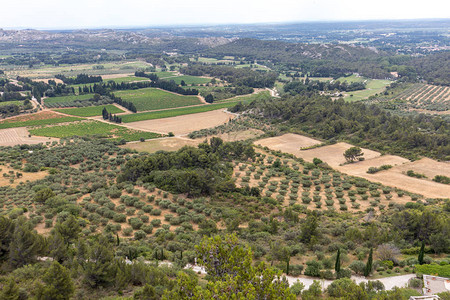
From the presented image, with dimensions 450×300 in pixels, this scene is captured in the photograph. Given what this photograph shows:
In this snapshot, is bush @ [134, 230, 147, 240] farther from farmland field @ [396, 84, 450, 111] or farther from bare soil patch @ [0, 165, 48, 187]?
farmland field @ [396, 84, 450, 111]

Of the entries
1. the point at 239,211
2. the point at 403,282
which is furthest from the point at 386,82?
the point at 403,282

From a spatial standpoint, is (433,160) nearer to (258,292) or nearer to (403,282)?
(403,282)

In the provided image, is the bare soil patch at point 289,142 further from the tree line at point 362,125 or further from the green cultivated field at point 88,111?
the green cultivated field at point 88,111

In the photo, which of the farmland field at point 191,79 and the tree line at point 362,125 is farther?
the farmland field at point 191,79

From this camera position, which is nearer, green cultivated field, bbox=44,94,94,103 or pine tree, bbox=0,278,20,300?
pine tree, bbox=0,278,20,300

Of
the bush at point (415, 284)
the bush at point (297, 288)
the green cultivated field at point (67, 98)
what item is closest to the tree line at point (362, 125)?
the bush at point (415, 284)

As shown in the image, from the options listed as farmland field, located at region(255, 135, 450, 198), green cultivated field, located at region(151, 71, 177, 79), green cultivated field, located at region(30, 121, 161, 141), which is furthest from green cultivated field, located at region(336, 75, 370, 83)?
green cultivated field, located at region(30, 121, 161, 141)
